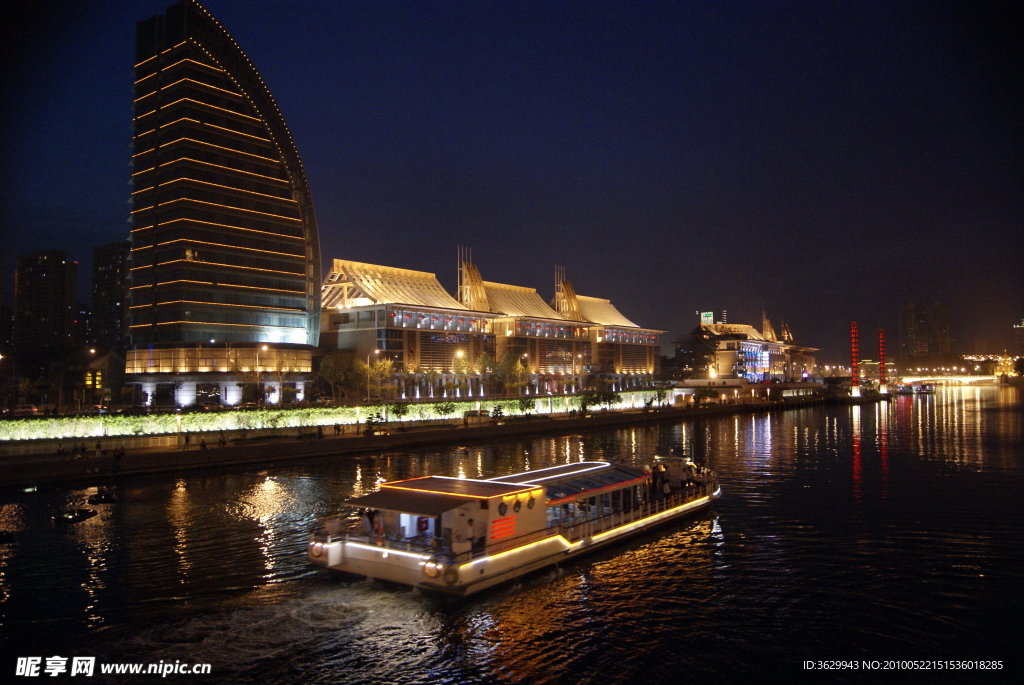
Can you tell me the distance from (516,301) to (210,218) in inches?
2485

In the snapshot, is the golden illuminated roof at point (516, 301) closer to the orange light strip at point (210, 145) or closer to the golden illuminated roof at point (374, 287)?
the golden illuminated roof at point (374, 287)

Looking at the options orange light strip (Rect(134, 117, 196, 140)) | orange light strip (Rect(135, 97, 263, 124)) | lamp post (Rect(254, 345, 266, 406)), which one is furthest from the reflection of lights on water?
orange light strip (Rect(135, 97, 263, 124))

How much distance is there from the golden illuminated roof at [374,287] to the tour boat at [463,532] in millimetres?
89554

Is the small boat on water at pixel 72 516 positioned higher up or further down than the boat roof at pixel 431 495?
further down

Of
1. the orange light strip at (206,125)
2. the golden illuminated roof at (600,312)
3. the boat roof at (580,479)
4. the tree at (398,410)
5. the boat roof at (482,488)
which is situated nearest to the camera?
the boat roof at (482,488)

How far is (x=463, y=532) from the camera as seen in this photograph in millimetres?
22719

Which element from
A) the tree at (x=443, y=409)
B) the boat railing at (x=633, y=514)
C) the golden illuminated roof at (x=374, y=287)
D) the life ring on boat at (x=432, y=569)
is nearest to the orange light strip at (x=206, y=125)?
the golden illuminated roof at (x=374, y=287)

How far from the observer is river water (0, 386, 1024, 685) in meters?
18.6

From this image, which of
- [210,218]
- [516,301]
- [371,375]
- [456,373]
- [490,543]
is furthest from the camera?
[516,301]

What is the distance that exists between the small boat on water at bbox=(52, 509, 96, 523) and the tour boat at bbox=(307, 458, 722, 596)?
1507 centimetres

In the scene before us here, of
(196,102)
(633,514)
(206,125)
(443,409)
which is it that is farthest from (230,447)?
(196,102)

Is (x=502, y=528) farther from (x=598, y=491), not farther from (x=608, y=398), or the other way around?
(x=608, y=398)

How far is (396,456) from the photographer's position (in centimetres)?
5797

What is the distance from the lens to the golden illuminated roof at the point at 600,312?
164625mm
